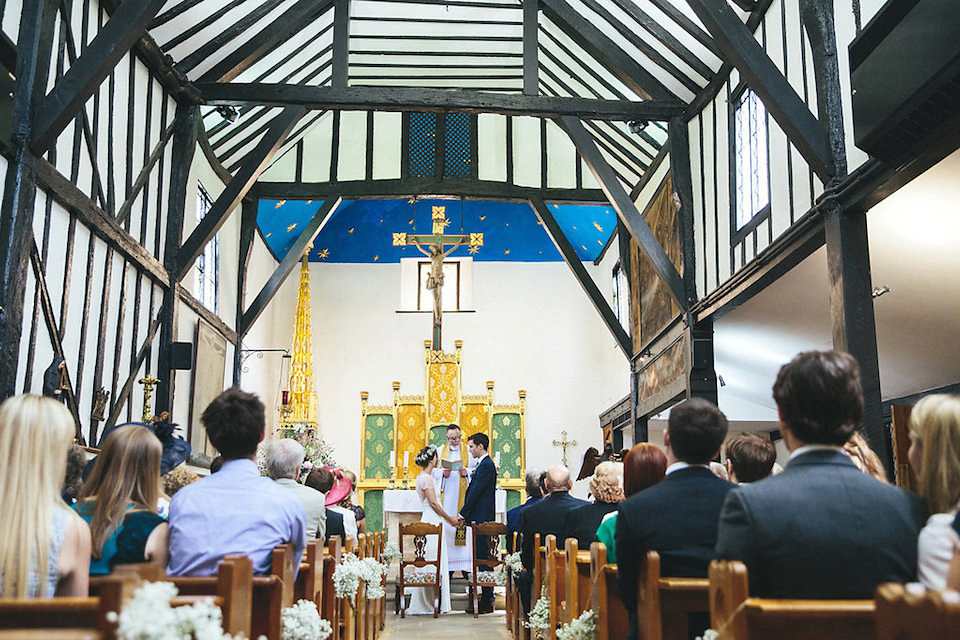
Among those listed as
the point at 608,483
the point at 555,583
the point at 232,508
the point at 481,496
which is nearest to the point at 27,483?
the point at 232,508

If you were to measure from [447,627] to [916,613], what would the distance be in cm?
649

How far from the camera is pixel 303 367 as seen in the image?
47.9 feet

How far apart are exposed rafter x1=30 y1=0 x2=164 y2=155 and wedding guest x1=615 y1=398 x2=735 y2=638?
481cm

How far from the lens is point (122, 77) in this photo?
785 centimetres

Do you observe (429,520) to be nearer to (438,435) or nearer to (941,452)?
(438,435)

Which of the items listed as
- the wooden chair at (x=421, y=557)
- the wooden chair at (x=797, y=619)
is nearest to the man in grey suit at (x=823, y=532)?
the wooden chair at (x=797, y=619)

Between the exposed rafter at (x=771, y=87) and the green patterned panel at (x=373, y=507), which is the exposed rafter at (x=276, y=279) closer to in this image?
the green patterned panel at (x=373, y=507)

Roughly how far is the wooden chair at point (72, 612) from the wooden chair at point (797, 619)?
117 cm

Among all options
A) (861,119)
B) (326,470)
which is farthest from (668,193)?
(326,470)

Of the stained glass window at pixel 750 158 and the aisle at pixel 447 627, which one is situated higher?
the stained glass window at pixel 750 158

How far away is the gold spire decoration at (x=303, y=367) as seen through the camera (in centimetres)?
1406

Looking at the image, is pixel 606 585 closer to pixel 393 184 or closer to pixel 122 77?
pixel 122 77

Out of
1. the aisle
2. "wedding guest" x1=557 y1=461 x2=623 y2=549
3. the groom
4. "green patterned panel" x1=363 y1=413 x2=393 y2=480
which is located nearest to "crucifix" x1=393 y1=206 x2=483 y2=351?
"green patterned panel" x1=363 y1=413 x2=393 y2=480

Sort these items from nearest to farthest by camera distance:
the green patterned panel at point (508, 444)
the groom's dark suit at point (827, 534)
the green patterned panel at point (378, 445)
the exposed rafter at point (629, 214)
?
the groom's dark suit at point (827, 534) < the exposed rafter at point (629, 214) < the green patterned panel at point (378, 445) < the green patterned panel at point (508, 444)
